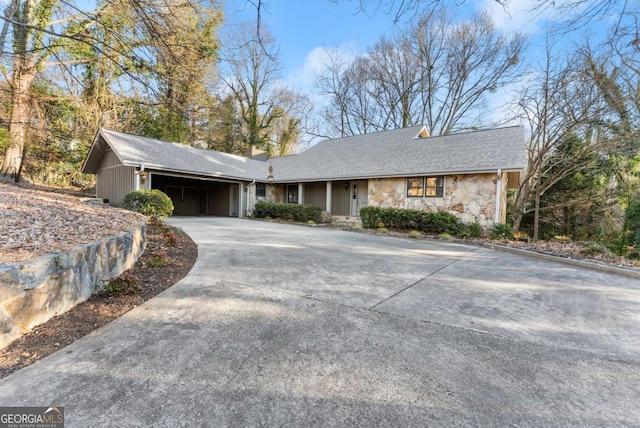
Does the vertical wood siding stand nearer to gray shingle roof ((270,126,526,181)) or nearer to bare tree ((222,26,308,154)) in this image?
gray shingle roof ((270,126,526,181))

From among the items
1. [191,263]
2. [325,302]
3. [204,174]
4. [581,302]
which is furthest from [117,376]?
[204,174]

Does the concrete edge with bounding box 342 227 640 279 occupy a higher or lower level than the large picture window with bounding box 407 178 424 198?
lower

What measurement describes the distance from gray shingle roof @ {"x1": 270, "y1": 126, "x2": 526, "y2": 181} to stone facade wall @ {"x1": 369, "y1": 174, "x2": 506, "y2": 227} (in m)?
0.58

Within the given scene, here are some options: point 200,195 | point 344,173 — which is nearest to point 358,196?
point 344,173

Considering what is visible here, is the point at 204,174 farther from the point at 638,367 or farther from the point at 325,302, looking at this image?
the point at 638,367

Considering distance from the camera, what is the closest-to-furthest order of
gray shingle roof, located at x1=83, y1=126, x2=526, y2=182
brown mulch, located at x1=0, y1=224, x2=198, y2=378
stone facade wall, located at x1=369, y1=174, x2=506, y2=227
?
1. brown mulch, located at x1=0, y1=224, x2=198, y2=378
2. stone facade wall, located at x1=369, y1=174, x2=506, y2=227
3. gray shingle roof, located at x1=83, y1=126, x2=526, y2=182

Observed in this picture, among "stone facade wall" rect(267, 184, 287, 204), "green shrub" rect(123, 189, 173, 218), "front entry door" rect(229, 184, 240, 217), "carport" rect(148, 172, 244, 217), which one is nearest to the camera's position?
"green shrub" rect(123, 189, 173, 218)

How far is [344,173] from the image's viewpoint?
1423 cm

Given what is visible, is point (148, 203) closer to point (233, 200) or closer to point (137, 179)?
point (137, 179)

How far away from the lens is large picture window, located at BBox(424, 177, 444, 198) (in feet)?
38.2

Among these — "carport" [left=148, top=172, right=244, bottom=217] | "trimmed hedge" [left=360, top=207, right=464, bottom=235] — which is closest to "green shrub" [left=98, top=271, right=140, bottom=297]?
"trimmed hedge" [left=360, top=207, right=464, bottom=235]

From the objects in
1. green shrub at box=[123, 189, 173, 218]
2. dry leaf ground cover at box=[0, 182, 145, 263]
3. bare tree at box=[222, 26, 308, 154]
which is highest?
bare tree at box=[222, 26, 308, 154]

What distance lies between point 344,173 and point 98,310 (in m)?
12.1

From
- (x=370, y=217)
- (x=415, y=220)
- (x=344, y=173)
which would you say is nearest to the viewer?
(x=415, y=220)
